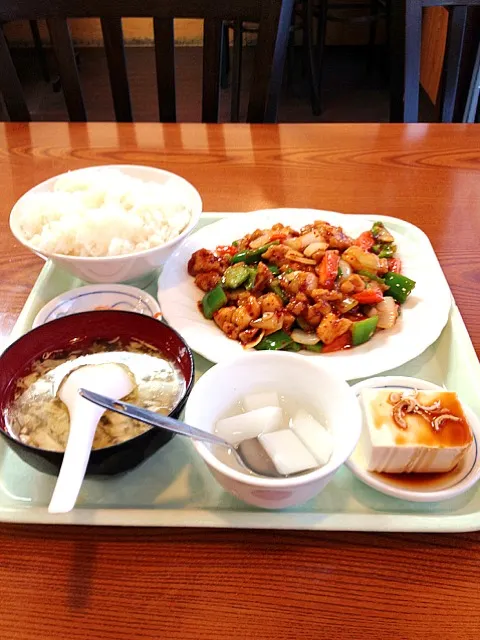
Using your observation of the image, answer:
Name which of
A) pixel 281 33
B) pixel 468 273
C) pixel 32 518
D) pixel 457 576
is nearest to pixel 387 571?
pixel 457 576

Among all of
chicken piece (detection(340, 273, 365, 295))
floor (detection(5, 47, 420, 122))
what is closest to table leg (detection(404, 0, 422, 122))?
chicken piece (detection(340, 273, 365, 295))

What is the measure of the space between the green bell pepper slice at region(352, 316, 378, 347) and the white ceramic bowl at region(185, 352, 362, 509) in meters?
0.29

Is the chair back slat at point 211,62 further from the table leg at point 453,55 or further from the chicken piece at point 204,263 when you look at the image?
the chicken piece at point 204,263

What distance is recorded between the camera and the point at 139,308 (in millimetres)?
1247

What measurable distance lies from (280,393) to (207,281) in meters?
0.45

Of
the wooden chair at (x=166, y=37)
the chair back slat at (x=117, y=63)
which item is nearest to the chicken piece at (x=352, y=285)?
the wooden chair at (x=166, y=37)

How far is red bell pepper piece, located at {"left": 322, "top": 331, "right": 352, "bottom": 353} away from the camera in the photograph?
1.19 m

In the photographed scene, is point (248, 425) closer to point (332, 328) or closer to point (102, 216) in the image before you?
point (332, 328)

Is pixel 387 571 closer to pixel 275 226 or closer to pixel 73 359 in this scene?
pixel 73 359

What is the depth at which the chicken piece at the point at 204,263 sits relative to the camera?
53.2 inches

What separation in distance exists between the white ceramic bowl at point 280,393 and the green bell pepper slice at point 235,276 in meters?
0.39

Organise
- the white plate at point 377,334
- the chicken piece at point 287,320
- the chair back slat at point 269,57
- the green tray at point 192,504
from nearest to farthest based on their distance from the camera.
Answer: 1. the green tray at point 192,504
2. the white plate at point 377,334
3. the chicken piece at point 287,320
4. the chair back slat at point 269,57

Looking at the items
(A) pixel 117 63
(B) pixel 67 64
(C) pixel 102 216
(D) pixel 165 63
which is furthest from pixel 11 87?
(C) pixel 102 216

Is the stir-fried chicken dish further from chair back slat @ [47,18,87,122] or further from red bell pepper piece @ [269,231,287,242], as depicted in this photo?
chair back slat @ [47,18,87,122]
